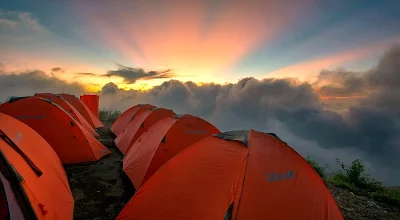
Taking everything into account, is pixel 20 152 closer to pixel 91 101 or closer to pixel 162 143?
pixel 162 143

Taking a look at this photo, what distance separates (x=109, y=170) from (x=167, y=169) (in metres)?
4.24

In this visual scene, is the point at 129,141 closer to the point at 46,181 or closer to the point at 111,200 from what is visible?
the point at 111,200

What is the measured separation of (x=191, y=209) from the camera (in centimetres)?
429

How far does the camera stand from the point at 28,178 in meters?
4.45

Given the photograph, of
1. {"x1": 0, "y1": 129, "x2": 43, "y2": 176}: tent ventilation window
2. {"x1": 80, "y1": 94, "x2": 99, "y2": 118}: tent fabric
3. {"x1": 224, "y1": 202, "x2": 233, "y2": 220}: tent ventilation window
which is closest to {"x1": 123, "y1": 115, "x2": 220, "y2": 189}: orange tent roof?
{"x1": 0, "y1": 129, "x2": 43, "y2": 176}: tent ventilation window

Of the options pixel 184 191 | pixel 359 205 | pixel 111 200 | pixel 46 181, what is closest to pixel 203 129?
pixel 111 200

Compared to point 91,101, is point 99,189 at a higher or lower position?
lower

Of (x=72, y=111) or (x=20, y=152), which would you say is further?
(x=72, y=111)

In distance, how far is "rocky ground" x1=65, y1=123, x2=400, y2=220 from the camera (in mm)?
5980

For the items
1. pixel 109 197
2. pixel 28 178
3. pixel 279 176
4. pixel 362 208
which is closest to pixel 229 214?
pixel 279 176

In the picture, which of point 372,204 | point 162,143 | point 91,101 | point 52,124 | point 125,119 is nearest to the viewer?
point 162,143

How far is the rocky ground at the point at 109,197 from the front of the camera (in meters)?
5.98

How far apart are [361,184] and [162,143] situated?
781 centimetres

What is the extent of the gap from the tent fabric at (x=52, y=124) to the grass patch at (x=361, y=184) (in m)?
9.00
